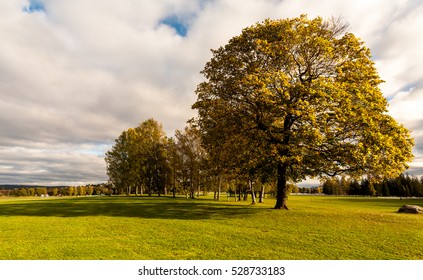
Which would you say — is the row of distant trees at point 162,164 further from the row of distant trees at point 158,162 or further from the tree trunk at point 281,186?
the tree trunk at point 281,186

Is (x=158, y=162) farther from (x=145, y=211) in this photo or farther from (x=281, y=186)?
(x=281, y=186)

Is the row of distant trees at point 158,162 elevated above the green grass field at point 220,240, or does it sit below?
above

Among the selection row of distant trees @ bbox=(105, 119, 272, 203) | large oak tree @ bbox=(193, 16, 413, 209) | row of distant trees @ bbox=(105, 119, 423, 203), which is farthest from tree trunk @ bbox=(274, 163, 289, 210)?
row of distant trees @ bbox=(105, 119, 272, 203)

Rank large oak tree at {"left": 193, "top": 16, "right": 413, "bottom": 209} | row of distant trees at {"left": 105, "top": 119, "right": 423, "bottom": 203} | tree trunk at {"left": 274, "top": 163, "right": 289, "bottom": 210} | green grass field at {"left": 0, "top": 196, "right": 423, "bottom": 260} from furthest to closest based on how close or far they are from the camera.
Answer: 1. row of distant trees at {"left": 105, "top": 119, "right": 423, "bottom": 203}
2. tree trunk at {"left": 274, "top": 163, "right": 289, "bottom": 210}
3. large oak tree at {"left": 193, "top": 16, "right": 413, "bottom": 209}
4. green grass field at {"left": 0, "top": 196, "right": 423, "bottom": 260}

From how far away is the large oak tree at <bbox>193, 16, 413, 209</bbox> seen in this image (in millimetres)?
24266

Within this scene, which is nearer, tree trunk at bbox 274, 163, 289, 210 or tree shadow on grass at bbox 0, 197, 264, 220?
tree shadow on grass at bbox 0, 197, 264, 220

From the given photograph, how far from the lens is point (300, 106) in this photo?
76.9 feet

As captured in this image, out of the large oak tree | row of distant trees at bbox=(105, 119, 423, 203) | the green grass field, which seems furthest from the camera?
row of distant trees at bbox=(105, 119, 423, 203)

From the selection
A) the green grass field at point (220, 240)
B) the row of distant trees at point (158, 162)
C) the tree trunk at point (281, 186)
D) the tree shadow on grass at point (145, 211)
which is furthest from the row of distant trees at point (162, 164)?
the green grass field at point (220, 240)

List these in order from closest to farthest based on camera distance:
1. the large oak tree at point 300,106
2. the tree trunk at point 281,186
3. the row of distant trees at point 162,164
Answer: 1. the large oak tree at point 300,106
2. the tree trunk at point 281,186
3. the row of distant trees at point 162,164

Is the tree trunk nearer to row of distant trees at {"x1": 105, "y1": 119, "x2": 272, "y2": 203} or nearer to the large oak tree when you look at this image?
the large oak tree

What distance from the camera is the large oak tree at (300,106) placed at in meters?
24.3

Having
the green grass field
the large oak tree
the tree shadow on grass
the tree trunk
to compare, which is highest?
the large oak tree

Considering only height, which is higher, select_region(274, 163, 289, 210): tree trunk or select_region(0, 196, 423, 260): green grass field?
select_region(274, 163, 289, 210): tree trunk
